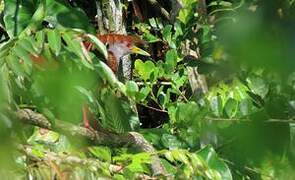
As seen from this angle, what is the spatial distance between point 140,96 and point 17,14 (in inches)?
21.2

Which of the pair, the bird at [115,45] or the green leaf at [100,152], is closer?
the green leaf at [100,152]

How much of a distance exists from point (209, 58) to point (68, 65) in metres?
→ 0.27

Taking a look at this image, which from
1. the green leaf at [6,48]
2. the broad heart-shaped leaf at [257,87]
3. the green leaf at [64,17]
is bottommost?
the broad heart-shaped leaf at [257,87]

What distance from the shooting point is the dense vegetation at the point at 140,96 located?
0.68 meters

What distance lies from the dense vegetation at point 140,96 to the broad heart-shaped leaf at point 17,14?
1.15ft

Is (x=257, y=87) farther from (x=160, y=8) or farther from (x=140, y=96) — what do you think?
(x=160, y=8)

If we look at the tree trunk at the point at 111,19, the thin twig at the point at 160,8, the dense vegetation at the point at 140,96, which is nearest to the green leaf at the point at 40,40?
the dense vegetation at the point at 140,96

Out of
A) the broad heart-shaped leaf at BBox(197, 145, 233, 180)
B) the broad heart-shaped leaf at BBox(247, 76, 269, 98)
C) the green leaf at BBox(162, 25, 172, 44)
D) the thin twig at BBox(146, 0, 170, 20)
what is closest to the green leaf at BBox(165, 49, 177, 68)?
the green leaf at BBox(162, 25, 172, 44)

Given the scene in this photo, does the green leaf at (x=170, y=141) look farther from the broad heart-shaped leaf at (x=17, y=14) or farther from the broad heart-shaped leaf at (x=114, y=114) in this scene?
the broad heart-shaped leaf at (x=17, y=14)

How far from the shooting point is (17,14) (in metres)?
1.68

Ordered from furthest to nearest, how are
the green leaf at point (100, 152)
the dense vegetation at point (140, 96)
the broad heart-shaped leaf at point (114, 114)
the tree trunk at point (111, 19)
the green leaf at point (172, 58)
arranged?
the tree trunk at point (111, 19) → the green leaf at point (172, 58) → the broad heart-shaped leaf at point (114, 114) → the green leaf at point (100, 152) → the dense vegetation at point (140, 96)

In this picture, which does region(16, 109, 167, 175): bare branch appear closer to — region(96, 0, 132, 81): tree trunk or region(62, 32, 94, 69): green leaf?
region(62, 32, 94, 69): green leaf

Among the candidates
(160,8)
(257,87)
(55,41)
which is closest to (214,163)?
(257,87)

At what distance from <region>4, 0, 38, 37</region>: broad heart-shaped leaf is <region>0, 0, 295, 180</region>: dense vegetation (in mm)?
351
